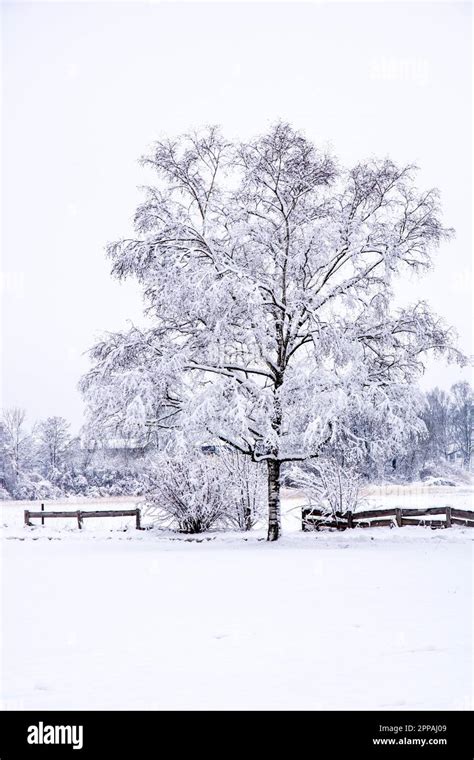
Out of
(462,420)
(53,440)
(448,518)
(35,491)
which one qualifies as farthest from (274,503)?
(462,420)

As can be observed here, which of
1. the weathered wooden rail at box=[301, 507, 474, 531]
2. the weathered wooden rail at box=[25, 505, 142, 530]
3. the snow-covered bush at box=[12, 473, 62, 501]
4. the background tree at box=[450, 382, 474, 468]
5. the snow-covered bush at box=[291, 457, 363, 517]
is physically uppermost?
the background tree at box=[450, 382, 474, 468]

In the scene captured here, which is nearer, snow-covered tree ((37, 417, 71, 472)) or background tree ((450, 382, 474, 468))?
snow-covered tree ((37, 417, 71, 472))

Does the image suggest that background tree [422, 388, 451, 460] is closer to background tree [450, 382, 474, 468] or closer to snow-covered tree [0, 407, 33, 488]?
background tree [450, 382, 474, 468]

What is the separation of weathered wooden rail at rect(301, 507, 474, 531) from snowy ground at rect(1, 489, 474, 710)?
14.2ft

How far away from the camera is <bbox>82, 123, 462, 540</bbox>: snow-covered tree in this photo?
16406 mm

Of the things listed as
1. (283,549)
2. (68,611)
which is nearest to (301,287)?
(283,549)

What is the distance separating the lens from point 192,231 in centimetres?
1731

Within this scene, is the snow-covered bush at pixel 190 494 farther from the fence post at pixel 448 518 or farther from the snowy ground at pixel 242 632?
the fence post at pixel 448 518

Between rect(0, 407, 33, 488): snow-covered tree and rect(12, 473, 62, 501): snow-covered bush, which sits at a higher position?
rect(0, 407, 33, 488): snow-covered tree

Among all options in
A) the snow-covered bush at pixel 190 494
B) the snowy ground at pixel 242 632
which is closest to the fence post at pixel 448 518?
the snowy ground at pixel 242 632

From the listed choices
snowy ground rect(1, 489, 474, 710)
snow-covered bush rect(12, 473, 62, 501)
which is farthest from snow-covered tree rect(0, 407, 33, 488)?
snowy ground rect(1, 489, 474, 710)

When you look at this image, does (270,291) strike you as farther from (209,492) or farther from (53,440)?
(53,440)

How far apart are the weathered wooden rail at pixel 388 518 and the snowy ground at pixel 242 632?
4.31m
